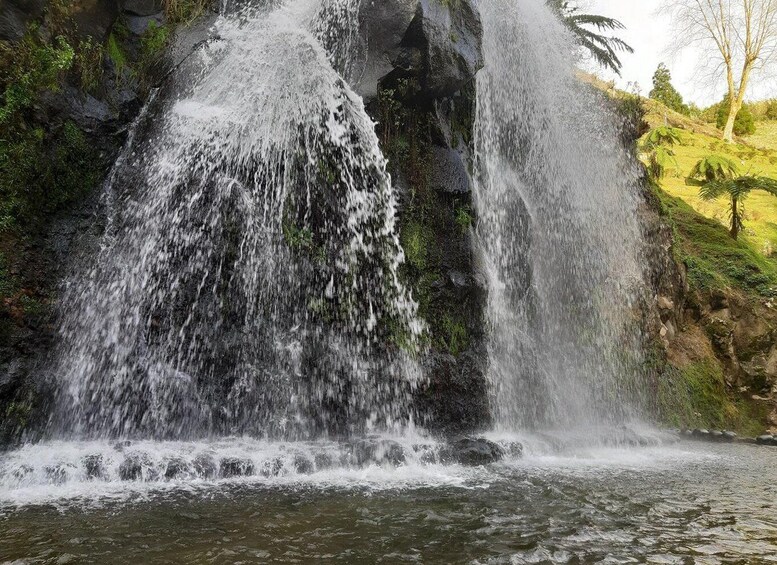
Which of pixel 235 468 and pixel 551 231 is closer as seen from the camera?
pixel 235 468

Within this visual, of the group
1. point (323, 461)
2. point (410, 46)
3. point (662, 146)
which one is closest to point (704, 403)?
point (410, 46)

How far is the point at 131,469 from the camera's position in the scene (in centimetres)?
506

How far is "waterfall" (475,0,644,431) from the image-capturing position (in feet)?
31.4

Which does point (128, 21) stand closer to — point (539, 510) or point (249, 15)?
point (249, 15)

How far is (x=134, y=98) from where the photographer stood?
815cm

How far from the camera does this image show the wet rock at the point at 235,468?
5367 millimetres

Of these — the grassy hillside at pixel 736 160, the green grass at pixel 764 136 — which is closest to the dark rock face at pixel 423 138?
the grassy hillside at pixel 736 160

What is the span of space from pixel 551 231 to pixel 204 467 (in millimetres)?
9133

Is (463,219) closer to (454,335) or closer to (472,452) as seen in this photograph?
(454,335)

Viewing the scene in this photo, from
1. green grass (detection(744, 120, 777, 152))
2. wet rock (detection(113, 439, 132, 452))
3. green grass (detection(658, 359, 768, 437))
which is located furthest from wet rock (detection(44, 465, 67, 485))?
green grass (detection(744, 120, 777, 152))

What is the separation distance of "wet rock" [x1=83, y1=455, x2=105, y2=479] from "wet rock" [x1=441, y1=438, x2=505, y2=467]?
12.4ft

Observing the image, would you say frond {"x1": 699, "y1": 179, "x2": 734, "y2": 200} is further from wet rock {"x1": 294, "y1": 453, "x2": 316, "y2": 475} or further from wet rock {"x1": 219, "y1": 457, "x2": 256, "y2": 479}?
wet rock {"x1": 219, "y1": 457, "x2": 256, "y2": 479}

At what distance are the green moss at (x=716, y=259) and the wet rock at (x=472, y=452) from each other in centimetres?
1062

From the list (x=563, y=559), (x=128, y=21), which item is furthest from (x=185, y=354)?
(x=128, y=21)
